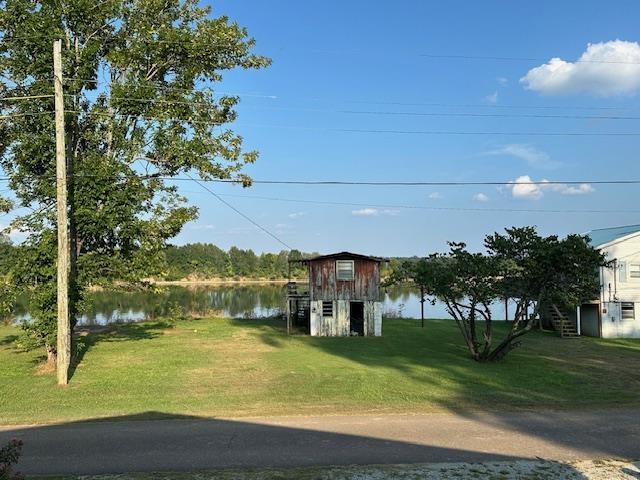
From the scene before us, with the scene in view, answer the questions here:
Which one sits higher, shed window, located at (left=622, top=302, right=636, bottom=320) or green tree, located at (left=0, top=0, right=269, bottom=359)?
green tree, located at (left=0, top=0, right=269, bottom=359)

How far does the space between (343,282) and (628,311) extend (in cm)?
1672

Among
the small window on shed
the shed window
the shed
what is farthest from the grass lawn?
the shed window

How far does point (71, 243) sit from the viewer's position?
766 inches

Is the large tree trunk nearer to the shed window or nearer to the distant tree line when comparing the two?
the shed window

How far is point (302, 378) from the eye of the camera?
15.8 meters

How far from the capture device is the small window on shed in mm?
31062

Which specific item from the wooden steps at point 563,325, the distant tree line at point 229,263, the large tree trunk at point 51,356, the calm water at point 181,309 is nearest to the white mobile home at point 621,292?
the wooden steps at point 563,325

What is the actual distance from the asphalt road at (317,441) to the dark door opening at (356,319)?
21.0m

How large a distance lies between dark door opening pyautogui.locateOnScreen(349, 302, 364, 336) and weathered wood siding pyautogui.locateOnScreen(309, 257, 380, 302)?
5.17ft

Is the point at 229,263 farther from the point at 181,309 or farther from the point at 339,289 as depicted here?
the point at 339,289

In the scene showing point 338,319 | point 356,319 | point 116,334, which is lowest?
point 116,334

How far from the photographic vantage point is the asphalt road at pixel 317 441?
7.87m

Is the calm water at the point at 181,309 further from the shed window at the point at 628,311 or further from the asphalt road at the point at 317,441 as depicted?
the asphalt road at the point at 317,441

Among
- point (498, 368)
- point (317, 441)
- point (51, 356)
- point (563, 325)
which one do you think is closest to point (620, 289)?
point (563, 325)
